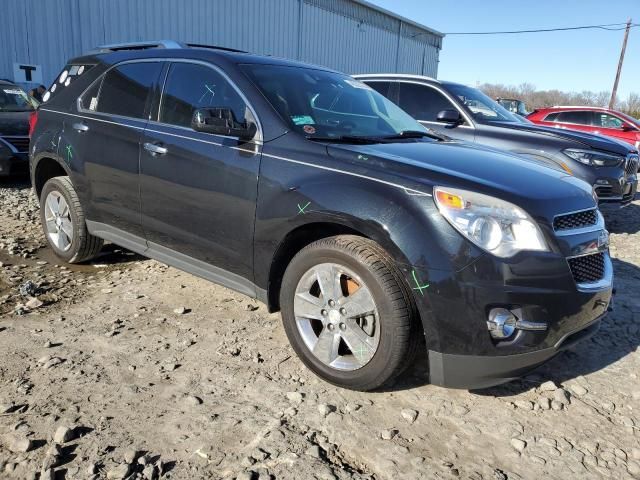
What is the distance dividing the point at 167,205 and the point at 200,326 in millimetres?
840

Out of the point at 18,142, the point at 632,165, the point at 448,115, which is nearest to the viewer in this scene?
the point at 448,115

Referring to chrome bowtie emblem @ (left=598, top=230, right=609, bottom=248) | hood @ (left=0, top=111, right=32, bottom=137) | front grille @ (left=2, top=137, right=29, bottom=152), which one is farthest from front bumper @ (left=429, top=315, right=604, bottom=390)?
hood @ (left=0, top=111, right=32, bottom=137)

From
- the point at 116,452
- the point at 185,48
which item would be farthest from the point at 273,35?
the point at 116,452

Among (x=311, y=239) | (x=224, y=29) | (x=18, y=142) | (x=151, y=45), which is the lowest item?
(x=18, y=142)

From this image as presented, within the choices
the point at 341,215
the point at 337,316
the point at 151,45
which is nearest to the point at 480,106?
the point at 151,45

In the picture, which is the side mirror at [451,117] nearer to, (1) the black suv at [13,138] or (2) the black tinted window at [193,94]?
(2) the black tinted window at [193,94]

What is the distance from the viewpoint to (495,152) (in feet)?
11.3

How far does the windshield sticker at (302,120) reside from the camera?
3.12m

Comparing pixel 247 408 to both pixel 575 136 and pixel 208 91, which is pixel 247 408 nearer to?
pixel 208 91

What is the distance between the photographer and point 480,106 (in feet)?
23.0

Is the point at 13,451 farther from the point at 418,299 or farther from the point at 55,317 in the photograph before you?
the point at 418,299

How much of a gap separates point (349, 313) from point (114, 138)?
7.68 feet

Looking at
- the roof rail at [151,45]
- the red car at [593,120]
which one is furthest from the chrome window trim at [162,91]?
the red car at [593,120]

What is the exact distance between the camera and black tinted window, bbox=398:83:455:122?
270 inches
